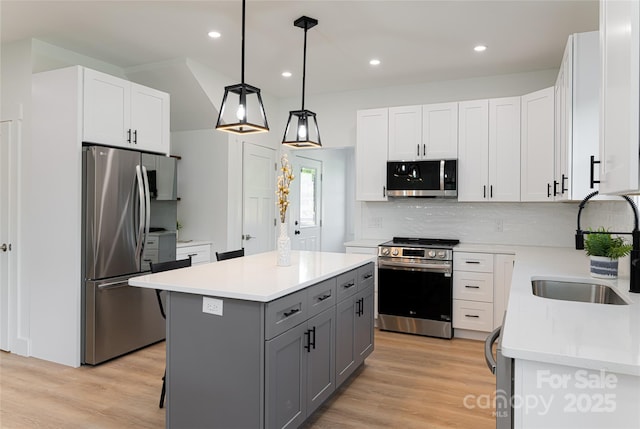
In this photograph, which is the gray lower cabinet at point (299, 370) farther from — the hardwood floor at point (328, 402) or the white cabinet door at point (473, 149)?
the white cabinet door at point (473, 149)

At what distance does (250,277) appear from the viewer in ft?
7.81

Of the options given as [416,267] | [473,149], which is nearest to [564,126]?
[473,149]

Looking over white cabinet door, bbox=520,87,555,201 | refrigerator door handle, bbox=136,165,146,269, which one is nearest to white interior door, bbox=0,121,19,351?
refrigerator door handle, bbox=136,165,146,269

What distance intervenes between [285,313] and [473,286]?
265 centimetres

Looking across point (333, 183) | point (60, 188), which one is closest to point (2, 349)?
point (60, 188)

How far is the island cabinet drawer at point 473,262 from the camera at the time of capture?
4.08 meters

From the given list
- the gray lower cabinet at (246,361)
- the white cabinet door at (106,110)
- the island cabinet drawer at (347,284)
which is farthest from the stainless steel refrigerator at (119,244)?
the island cabinet drawer at (347,284)

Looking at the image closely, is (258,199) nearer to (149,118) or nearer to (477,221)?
(149,118)

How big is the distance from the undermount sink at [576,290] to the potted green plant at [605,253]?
0.10 m

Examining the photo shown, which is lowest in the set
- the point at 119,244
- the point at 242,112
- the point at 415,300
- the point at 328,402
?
the point at 328,402

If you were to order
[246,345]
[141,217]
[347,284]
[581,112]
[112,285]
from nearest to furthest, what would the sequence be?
[246,345], [581,112], [347,284], [112,285], [141,217]

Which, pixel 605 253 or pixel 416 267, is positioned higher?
pixel 605 253

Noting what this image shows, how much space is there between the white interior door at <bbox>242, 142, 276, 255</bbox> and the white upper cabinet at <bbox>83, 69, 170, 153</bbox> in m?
1.32

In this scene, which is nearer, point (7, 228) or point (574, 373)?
point (574, 373)
